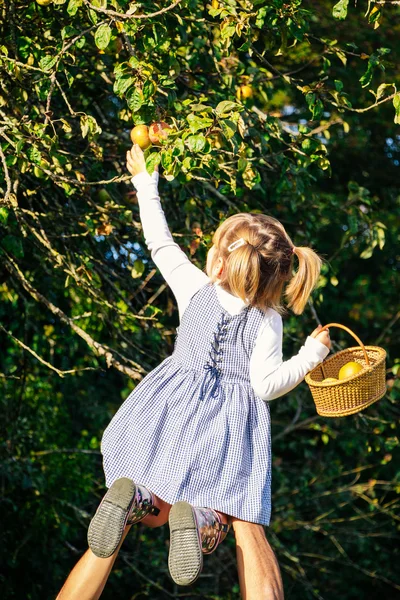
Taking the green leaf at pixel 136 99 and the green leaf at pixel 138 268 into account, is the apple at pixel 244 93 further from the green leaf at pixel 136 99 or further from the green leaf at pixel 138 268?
the green leaf at pixel 136 99

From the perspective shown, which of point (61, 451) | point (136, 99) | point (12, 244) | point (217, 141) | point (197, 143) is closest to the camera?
point (197, 143)

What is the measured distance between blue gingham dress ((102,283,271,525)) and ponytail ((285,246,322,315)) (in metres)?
0.14

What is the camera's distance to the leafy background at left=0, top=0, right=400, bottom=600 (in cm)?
289

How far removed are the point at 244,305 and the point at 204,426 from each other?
0.36 meters

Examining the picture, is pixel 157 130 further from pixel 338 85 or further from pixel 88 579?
pixel 88 579

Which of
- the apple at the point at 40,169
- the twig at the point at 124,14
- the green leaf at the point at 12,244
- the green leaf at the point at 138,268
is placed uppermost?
the twig at the point at 124,14

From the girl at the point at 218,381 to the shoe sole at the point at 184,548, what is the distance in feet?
0.39

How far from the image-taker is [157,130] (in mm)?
2674

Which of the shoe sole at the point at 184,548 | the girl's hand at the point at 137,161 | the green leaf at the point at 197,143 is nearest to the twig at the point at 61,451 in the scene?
the girl's hand at the point at 137,161

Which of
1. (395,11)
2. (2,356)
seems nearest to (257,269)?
(2,356)

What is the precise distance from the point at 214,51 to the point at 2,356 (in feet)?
6.15

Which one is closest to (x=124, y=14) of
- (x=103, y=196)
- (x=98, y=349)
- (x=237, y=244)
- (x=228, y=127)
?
(x=228, y=127)

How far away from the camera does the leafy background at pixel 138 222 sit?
2.89m

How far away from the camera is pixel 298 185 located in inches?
139
